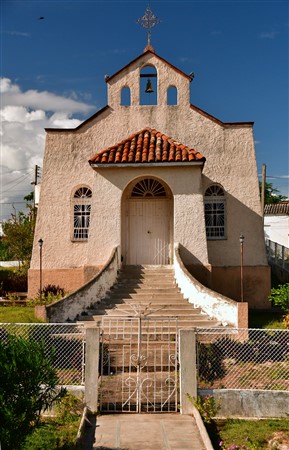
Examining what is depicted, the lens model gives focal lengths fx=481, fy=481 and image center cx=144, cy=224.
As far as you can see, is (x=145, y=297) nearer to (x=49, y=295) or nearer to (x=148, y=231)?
(x=148, y=231)

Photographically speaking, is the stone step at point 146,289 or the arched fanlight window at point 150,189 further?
the arched fanlight window at point 150,189

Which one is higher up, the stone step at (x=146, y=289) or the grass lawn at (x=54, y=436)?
the stone step at (x=146, y=289)

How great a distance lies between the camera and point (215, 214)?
1808 centimetres

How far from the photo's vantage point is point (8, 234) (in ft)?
92.5

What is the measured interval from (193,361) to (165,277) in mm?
6876

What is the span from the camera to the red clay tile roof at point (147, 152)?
16.0 metres

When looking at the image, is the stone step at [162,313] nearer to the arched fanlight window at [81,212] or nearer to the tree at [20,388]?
the arched fanlight window at [81,212]

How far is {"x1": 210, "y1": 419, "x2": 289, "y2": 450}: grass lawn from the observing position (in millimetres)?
7707

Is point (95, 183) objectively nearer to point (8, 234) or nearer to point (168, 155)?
point (168, 155)

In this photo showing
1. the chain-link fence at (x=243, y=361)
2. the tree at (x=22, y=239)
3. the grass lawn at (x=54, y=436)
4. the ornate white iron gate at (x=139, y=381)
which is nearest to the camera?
the grass lawn at (x=54, y=436)

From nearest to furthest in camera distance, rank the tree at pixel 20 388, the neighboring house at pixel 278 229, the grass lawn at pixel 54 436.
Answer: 1. the tree at pixel 20 388
2. the grass lawn at pixel 54 436
3. the neighboring house at pixel 278 229

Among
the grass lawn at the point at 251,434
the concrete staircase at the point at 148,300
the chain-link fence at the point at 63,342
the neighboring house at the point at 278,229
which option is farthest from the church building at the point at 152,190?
the neighboring house at the point at 278,229

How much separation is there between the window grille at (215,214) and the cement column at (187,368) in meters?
9.15

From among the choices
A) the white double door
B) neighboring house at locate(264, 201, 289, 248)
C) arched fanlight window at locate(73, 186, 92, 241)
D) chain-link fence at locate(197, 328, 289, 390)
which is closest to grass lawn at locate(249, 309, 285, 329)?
chain-link fence at locate(197, 328, 289, 390)
